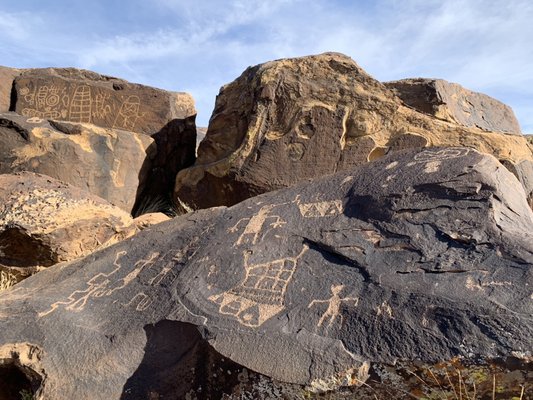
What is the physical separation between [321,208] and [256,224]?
341mm

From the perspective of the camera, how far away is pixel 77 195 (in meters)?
4.15

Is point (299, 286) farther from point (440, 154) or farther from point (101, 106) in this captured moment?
point (101, 106)

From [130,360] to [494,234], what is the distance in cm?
161

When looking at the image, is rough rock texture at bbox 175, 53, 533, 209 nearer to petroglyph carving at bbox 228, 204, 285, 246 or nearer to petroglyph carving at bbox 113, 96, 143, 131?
petroglyph carving at bbox 113, 96, 143, 131

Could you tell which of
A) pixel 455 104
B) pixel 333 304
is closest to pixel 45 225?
pixel 333 304

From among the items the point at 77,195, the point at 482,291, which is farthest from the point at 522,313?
the point at 77,195

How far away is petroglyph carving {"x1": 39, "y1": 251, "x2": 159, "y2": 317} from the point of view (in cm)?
300

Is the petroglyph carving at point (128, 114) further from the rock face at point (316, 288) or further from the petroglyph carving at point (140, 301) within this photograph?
the petroglyph carving at point (140, 301)

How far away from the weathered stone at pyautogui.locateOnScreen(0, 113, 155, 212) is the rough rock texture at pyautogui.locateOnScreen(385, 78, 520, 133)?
2602 millimetres

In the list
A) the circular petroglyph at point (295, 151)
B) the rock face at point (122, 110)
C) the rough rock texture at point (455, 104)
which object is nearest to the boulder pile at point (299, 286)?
the circular petroglyph at point (295, 151)

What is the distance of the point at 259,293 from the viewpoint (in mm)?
2576

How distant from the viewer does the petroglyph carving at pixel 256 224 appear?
2961 mm

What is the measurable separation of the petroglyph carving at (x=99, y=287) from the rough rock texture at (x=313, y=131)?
80.5 inches

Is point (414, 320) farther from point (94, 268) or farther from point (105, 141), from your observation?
point (105, 141)
